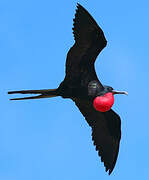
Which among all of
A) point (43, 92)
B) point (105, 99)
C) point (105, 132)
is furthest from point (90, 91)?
point (105, 132)

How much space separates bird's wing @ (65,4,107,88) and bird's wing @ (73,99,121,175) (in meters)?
1.22

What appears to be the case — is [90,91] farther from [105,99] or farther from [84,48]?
[84,48]

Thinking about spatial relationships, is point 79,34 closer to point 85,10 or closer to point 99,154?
point 85,10

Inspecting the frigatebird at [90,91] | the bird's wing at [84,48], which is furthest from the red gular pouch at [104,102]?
the bird's wing at [84,48]

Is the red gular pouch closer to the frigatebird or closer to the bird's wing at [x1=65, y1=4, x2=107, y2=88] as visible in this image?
the frigatebird

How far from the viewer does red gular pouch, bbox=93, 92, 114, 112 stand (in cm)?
1300

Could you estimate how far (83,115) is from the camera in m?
14.3

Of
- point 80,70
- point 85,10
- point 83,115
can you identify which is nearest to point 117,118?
point 83,115

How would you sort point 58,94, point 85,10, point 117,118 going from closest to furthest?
point 85,10, point 58,94, point 117,118

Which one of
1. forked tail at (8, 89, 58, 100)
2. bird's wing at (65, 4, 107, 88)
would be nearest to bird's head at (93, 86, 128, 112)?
bird's wing at (65, 4, 107, 88)

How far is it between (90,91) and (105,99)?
362 millimetres

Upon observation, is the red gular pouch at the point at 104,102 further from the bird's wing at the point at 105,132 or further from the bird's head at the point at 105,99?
the bird's wing at the point at 105,132

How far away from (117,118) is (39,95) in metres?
1.88

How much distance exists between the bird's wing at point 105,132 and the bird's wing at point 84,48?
47.9 inches
